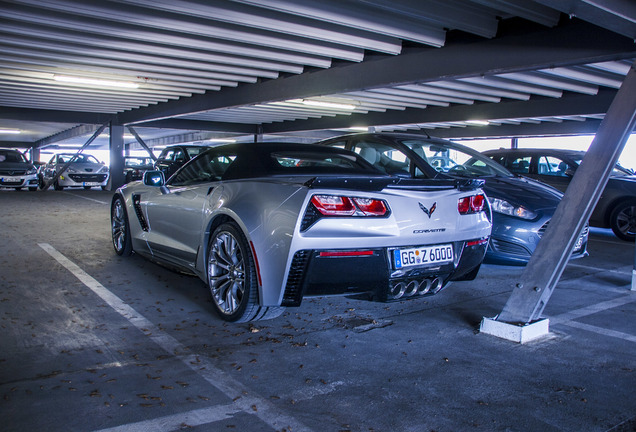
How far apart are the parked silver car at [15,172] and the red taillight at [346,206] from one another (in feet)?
62.3

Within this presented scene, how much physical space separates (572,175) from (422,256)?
6379 mm

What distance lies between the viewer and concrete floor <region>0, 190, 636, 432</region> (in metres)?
2.43

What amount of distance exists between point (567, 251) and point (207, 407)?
8.36 feet

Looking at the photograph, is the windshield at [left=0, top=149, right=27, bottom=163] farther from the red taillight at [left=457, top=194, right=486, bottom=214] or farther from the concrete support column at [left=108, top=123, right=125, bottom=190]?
the red taillight at [left=457, top=194, right=486, bottom=214]

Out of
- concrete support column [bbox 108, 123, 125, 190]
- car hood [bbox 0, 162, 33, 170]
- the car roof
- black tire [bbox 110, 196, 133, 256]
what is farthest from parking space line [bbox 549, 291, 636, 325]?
concrete support column [bbox 108, 123, 125, 190]

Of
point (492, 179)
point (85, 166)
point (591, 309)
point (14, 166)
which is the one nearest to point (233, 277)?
point (591, 309)

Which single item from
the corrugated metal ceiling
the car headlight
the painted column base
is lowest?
the painted column base

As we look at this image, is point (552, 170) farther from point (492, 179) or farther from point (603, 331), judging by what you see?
point (603, 331)

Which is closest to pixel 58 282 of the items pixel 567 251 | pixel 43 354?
pixel 43 354

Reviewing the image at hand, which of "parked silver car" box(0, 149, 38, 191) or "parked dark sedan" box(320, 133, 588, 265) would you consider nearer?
"parked dark sedan" box(320, 133, 588, 265)

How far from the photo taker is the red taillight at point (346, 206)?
3.22 m

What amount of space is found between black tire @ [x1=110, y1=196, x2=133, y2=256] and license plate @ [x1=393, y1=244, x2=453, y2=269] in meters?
3.40

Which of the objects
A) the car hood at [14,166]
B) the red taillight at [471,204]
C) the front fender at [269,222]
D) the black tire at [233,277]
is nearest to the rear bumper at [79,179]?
the car hood at [14,166]

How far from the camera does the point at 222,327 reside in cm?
371
